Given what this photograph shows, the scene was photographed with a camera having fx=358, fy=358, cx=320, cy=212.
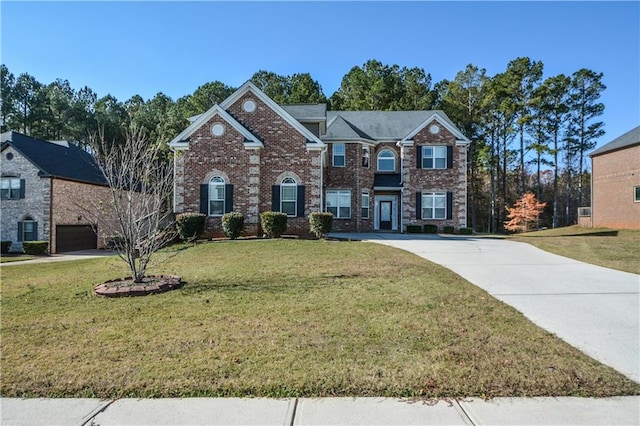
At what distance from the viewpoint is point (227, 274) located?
8992 mm

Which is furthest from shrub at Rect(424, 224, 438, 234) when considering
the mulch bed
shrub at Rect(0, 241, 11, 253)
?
shrub at Rect(0, 241, 11, 253)

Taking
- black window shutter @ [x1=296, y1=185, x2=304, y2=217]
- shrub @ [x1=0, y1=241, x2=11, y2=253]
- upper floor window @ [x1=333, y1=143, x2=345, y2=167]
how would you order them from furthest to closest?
1. upper floor window @ [x1=333, y1=143, x2=345, y2=167]
2. shrub @ [x1=0, y1=241, x2=11, y2=253]
3. black window shutter @ [x1=296, y1=185, x2=304, y2=217]

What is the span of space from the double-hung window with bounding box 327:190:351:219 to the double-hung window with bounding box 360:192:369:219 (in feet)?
2.71

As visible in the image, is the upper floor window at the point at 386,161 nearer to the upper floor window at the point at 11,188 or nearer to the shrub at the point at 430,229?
the shrub at the point at 430,229

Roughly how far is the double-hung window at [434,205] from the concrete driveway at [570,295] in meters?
10.9

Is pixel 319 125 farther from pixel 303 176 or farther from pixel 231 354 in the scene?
pixel 231 354

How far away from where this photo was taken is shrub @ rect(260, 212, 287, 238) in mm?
16219

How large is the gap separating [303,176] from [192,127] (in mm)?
5990

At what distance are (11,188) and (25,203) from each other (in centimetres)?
138

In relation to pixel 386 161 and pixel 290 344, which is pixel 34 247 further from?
pixel 290 344

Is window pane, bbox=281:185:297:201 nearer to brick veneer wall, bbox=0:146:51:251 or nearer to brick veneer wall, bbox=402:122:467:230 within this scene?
brick veneer wall, bbox=402:122:467:230

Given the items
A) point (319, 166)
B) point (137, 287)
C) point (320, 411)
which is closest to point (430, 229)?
point (319, 166)

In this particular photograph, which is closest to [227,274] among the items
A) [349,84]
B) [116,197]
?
[116,197]

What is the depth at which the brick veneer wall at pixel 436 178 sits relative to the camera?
23.2 meters
